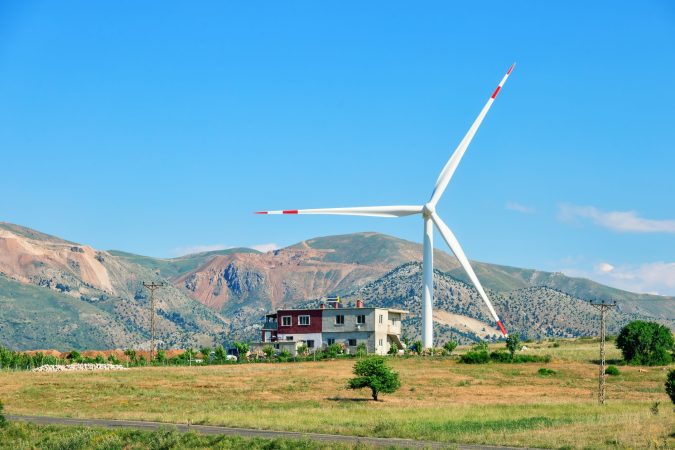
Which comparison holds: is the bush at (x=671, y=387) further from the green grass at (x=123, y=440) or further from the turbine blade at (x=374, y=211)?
the turbine blade at (x=374, y=211)

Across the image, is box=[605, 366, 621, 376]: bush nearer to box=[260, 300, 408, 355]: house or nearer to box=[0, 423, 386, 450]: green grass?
box=[260, 300, 408, 355]: house

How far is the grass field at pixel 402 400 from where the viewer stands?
53266 millimetres

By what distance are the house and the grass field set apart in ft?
52.3

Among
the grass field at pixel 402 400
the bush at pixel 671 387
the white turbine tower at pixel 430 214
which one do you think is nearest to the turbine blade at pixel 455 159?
the white turbine tower at pixel 430 214

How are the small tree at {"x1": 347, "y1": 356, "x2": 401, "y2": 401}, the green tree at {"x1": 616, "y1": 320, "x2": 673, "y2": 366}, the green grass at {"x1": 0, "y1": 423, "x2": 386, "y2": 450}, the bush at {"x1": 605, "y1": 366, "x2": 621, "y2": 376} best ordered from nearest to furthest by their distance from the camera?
the green grass at {"x1": 0, "y1": 423, "x2": 386, "y2": 450}, the small tree at {"x1": 347, "y1": 356, "x2": 401, "y2": 401}, the bush at {"x1": 605, "y1": 366, "x2": 621, "y2": 376}, the green tree at {"x1": 616, "y1": 320, "x2": 673, "y2": 366}

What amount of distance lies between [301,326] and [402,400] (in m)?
52.3

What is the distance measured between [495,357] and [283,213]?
30.4 m

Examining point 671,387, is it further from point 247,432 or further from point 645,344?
point 645,344

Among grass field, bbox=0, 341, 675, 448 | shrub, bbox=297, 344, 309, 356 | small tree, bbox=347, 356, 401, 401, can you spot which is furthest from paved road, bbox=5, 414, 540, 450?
shrub, bbox=297, 344, 309, 356

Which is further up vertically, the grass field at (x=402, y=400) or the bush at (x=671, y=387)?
the bush at (x=671, y=387)

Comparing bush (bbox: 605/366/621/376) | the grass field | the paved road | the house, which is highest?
the house

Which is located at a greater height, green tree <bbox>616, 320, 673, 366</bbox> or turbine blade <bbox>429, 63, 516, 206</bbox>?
turbine blade <bbox>429, 63, 516, 206</bbox>

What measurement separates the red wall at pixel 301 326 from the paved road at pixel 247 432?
6524 centimetres

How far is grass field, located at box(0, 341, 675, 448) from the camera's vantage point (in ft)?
175
